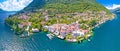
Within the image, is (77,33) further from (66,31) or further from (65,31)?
(65,31)

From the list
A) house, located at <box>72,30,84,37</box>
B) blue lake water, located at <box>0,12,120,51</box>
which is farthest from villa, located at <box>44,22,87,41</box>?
blue lake water, located at <box>0,12,120,51</box>

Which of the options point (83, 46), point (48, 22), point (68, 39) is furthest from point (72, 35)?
point (48, 22)

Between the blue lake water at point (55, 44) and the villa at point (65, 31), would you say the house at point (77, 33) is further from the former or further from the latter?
the blue lake water at point (55, 44)

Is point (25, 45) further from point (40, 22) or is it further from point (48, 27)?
point (40, 22)

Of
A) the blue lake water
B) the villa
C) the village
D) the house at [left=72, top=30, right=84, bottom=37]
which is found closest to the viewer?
the blue lake water

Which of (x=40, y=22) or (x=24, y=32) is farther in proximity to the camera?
(x=40, y=22)

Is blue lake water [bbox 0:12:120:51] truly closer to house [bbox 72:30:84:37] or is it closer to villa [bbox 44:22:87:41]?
villa [bbox 44:22:87:41]

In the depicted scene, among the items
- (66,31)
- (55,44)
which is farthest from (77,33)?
(55,44)

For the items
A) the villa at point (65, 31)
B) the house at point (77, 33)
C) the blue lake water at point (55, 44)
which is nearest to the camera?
the blue lake water at point (55, 44)

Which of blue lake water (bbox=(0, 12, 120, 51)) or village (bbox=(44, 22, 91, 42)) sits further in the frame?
village (bbox=(44, 22, 91, 42))

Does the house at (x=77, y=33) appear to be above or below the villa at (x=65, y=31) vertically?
above

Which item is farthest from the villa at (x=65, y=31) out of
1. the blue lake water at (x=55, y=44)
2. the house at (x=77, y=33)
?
the blue lake water at (x=55, y=44)
